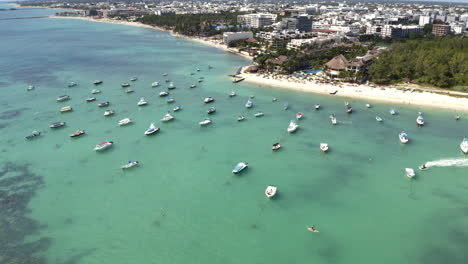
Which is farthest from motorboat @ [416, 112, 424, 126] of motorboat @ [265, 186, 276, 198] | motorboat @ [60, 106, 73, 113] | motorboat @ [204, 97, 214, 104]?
motorboat @ [60, 106, 73, 113]

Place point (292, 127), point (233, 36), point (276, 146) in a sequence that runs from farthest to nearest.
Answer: point (233, 36)
point (292, 127)
point (276, 146)

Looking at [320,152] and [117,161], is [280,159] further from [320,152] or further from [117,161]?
[117,161]

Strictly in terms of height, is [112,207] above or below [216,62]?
below

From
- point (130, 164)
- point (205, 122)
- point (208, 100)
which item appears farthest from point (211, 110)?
point (130, 164)

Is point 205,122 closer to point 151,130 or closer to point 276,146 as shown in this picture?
point 151,130

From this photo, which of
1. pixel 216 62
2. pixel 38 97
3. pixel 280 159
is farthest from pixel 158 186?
pixel 216 62

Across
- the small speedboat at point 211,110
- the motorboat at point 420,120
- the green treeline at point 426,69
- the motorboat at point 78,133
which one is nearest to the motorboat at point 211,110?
the small speedboat at point 211,110
